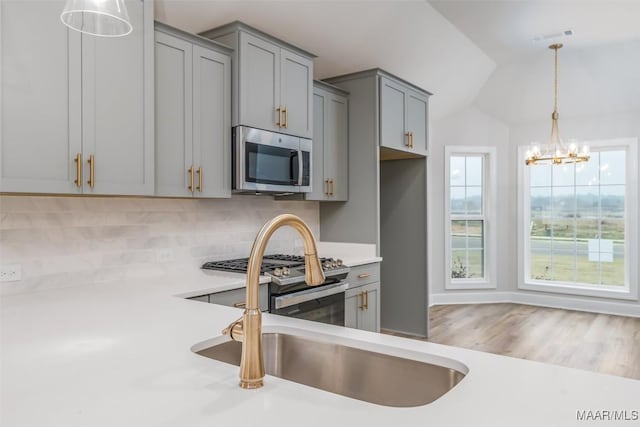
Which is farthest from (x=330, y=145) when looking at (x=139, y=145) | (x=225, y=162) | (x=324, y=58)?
(x=139, y=145)

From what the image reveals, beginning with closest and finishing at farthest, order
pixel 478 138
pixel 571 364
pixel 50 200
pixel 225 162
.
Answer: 1. pixel 50 200
2. pixel 225 162
3. pixel 571 364
4. pixel 478 138

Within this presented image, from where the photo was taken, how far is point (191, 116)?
264cm

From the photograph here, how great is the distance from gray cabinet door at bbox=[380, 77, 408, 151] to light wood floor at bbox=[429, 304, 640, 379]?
1952mm

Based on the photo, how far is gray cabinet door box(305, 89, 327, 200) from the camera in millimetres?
3682

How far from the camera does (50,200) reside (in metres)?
2.28

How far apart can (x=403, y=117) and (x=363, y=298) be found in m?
1.73

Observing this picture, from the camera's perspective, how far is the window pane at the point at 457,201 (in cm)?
601

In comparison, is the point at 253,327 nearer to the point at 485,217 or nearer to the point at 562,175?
the point at 485,217

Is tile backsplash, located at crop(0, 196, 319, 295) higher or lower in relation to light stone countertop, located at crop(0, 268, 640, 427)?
higher

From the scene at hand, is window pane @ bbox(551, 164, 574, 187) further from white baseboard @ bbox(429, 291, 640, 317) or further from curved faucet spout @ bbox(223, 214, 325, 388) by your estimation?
curved faucet spout @ bbox(223, 214, 325, 388)


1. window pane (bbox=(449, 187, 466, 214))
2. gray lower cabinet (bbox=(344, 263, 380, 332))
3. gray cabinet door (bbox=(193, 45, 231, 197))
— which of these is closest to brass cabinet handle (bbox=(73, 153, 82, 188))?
gray cabinet door (bbox=(193, 45, 231, 197))

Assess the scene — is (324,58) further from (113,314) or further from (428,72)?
(113,314)

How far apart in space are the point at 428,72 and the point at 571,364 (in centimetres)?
291

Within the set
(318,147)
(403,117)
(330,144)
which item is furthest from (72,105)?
(403,117)
